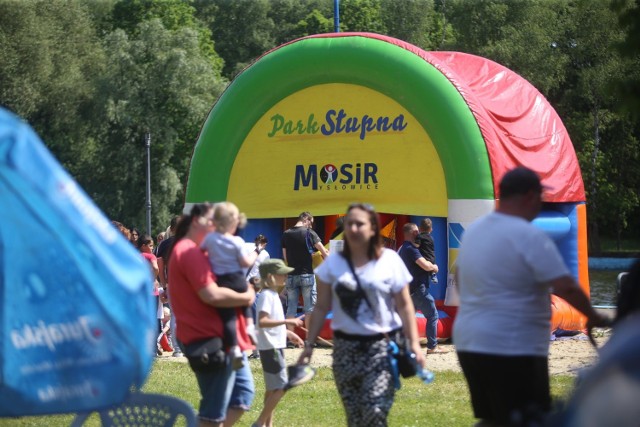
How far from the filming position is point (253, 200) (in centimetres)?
1366

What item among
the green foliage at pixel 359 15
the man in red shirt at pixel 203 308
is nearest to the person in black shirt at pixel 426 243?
the man in red shirt at pixel 203 308

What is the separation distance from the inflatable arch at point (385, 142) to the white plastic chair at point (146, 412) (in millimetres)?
7687

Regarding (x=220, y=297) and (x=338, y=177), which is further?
(x=338, y=177)

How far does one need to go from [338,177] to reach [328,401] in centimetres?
501

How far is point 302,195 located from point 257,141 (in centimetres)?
90

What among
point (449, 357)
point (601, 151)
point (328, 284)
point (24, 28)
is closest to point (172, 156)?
point (24, 28)

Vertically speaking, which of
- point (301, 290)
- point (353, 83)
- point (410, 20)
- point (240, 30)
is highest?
point (240, 30)

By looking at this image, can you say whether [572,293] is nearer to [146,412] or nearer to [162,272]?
[146,412]

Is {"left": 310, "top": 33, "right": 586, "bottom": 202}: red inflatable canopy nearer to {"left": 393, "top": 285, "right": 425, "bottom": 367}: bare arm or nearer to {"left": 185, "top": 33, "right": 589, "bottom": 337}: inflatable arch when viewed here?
{"left": 185, "top": 33, "right": 589, "bottom": 337}: inflatable arch

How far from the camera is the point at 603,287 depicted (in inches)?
997

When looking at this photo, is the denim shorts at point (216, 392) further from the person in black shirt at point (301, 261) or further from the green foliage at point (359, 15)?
the green foliage at point (359, 15)

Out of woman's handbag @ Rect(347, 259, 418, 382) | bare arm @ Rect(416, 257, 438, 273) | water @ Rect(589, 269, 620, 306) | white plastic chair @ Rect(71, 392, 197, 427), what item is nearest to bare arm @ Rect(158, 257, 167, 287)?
bare arm @ Rect(416, 257, 438, 273)

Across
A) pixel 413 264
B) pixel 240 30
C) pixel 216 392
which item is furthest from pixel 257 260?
pixel 240 30

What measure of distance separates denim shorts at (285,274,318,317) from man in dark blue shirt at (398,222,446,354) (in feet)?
4.09
